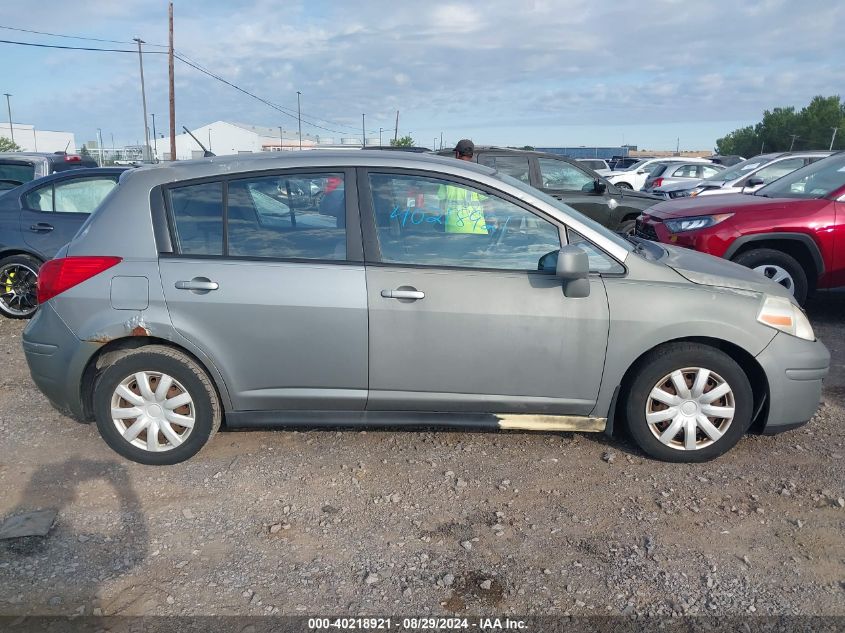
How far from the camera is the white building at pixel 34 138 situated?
68669 mm

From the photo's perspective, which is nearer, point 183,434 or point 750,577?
point 750,577

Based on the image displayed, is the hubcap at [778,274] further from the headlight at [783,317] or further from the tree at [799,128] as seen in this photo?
the tree at [799,128]

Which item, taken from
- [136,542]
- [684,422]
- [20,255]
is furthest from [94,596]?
[20,255]

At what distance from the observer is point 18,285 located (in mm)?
7180

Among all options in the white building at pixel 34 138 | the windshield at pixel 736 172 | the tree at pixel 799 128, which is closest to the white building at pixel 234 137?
the white building at pixel 34 138

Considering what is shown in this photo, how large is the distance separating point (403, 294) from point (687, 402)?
5.56 ft

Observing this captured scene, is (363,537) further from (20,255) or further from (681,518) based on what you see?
(20,255)

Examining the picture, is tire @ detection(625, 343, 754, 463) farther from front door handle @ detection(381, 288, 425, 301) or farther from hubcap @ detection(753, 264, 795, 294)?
hubcap @ detection(753, 264, 795, 294)

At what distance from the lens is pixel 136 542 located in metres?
3.12

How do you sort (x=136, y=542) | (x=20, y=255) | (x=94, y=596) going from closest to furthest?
1. (x=94, y=596)
2. (x=136, y=542)
3. (x=20, y=255)

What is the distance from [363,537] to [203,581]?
0.73 meters

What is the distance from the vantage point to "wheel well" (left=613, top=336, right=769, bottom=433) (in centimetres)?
374

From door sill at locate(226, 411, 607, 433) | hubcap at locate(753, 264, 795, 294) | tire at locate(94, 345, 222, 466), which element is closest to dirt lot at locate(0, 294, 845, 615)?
tire at locate(94, 345, 222, 466)

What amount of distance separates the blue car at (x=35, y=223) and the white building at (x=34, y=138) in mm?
64749
